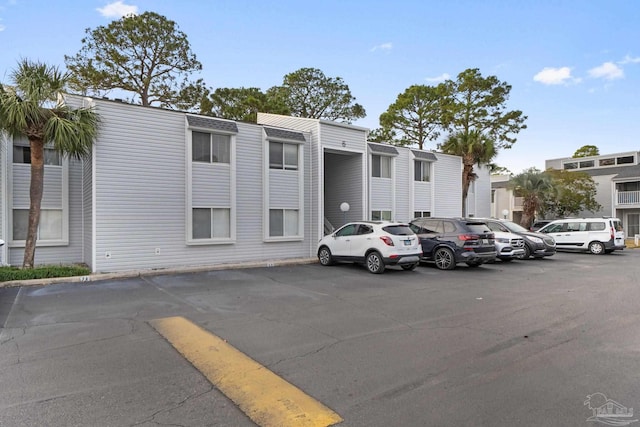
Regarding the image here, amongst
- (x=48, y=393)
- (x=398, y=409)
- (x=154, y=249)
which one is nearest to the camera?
(x=398, y=409)

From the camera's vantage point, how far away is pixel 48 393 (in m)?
3.86

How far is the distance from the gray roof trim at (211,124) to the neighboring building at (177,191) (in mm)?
38

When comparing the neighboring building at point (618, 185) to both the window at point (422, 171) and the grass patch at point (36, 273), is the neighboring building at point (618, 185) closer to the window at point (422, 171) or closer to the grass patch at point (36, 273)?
the window at point (422, 171)

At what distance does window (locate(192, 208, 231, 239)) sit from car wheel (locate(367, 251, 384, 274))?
5433 mm

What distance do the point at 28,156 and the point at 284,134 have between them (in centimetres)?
868

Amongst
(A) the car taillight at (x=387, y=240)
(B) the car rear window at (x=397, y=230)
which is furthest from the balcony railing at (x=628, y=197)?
(A) the car taillight at (x=387, y=240)

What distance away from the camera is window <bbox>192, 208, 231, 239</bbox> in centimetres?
1408

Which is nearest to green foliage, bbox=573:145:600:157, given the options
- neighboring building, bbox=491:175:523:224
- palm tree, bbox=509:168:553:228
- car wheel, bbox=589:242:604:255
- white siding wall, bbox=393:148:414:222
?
neighboring building, bbox=491:175:523:224

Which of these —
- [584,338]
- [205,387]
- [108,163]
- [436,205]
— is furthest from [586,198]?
[205,387]

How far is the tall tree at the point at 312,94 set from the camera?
32.9 meters

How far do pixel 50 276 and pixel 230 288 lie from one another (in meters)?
5.06

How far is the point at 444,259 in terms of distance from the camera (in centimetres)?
1320

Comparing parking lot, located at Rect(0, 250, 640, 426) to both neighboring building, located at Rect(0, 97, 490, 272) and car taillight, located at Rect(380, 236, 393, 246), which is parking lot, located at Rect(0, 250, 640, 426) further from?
neighboring building, located at Rect(0, 97, 490, 272)

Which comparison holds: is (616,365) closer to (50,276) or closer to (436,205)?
(50,276)
